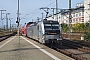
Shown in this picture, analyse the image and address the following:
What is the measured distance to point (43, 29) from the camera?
25047mm

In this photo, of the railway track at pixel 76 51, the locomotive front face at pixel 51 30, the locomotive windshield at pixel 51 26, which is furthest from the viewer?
the locomotive windshield at pixel 51 26

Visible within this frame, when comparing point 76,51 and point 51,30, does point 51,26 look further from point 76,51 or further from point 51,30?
point 76,51

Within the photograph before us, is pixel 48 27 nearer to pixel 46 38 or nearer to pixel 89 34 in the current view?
pixel 46 38

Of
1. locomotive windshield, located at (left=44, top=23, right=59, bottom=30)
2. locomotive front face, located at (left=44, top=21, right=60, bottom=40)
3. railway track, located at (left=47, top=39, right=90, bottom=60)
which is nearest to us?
railway track, located at (left=47, top=39, right=90, bottom=60)

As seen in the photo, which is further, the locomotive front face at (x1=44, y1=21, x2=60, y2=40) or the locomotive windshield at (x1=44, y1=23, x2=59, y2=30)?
the locomotive windshield at (x1=44, y1=23, x2=59, y2=30)

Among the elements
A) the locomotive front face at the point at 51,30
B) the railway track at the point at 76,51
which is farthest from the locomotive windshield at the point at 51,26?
the railway track at the point at 76,51

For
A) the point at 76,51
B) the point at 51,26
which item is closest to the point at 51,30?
the point at 51,26

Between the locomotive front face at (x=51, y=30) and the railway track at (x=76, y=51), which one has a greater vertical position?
the locomotive front face at (x=51, y=30)

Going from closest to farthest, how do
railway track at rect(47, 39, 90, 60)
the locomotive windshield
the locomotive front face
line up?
railway track at rect(47, 39, 90, 60), the locomotive front face, the locomotive windshield

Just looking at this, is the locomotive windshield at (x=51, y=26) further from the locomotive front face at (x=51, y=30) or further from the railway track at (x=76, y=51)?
the railway track at (x=76, y=51)

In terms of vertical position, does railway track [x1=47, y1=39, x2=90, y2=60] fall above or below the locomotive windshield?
below

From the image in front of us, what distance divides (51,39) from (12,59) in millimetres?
11703

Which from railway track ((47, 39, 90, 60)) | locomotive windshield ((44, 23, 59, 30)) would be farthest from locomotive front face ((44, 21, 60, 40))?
railway track ((47, 39, 90, 60))

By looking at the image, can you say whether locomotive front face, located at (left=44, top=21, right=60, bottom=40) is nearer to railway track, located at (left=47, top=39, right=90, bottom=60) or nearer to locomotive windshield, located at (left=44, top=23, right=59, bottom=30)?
locomotive windshield, located at (left=44, top=23, right=59, bottom=30)
